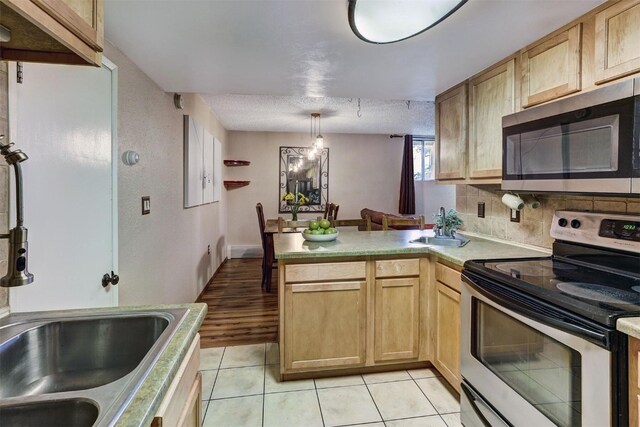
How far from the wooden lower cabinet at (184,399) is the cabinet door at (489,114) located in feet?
6.35

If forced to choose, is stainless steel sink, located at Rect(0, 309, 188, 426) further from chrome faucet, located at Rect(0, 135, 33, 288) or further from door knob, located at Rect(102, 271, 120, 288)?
door knob, located at Rect(102, 271, 120, 288)

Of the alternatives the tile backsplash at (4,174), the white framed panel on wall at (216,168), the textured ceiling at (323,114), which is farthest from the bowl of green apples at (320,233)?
the white framed panel on wall at (216,168)

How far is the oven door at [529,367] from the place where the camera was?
1.05 metres

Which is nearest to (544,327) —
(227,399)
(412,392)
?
(412,392)

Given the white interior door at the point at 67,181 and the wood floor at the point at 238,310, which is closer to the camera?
the white interior door at the point at 67,181

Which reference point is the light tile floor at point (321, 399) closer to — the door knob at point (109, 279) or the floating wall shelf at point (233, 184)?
the door knob at point (109, 279)

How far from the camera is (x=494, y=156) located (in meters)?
→ 2.03

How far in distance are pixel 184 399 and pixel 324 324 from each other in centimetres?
130

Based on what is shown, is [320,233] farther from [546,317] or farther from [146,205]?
[546,317]

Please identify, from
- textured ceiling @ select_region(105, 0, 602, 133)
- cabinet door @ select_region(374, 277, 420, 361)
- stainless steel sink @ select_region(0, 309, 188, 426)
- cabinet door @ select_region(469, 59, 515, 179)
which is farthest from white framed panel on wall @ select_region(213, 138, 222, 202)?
stainless steel sink @ select_region(0, 309, 188, 426)

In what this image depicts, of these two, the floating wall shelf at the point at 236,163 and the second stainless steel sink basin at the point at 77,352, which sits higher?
the floating wall shelf at the point at 236,163

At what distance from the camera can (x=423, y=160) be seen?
6609mm

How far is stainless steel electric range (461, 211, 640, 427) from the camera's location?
1039mm

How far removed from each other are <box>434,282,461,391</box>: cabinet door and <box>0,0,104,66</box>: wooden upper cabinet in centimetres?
202
